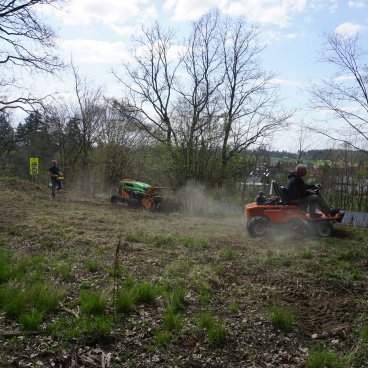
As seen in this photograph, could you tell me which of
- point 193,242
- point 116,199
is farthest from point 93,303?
→ point 116,199

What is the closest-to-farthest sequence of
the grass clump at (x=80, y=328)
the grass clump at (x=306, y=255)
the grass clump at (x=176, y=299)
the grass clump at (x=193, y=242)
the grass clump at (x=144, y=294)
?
the grass clump at (x=80, y=328) → the grass clump at (x=176, y=299) → the grass clump at (x=144, y=294) → the grass clump at (x=306, y=255) → the grass clump at (x=193, y=242)

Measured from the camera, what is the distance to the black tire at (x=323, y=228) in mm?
10719

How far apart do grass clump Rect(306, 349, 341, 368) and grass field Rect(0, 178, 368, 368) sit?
0.04 feet

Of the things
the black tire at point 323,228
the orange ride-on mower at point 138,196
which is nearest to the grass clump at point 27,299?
the black tire at point 323,228

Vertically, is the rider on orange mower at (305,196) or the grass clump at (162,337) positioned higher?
the rider on orange mower at (305,196)

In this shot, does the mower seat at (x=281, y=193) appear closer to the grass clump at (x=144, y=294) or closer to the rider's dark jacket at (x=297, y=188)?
the rider's dark jacket at (x=297, y=188)

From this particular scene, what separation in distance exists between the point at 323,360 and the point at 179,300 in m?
2.14

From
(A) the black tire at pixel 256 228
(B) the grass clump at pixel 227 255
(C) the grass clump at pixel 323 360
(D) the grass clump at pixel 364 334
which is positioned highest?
(A) the black tire at pixel 256 228

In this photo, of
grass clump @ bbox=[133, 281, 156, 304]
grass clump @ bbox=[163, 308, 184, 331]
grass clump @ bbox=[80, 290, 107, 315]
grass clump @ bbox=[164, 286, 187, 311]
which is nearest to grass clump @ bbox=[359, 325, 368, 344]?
grass clump @ bbox=[163, 308, 184, 331]

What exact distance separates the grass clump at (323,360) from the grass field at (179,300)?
11mm

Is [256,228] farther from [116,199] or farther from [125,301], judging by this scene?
[116,199]

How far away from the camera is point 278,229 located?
35.9 feet

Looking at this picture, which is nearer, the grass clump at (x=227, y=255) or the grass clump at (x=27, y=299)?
the grass clump at (x=27, y=299)

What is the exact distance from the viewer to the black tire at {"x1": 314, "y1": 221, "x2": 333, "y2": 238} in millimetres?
10719
